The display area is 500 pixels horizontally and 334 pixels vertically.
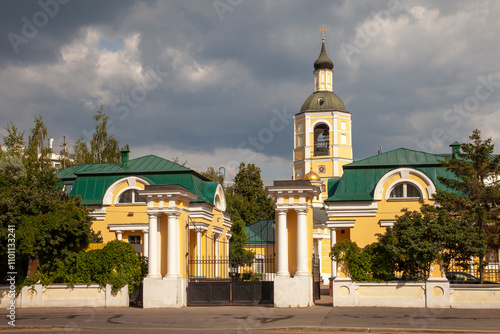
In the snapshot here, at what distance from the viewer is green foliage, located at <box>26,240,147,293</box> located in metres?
23.7

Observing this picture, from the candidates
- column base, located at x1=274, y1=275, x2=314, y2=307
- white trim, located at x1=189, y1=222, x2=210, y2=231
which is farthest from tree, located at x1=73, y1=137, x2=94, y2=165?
column base, located at x1=274, y1=275, x2=314, y2=307

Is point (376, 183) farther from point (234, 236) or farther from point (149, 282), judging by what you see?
point (149, 282)

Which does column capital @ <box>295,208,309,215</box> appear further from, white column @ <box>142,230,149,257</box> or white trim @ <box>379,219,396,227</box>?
white column @ <box>142,230,149,257</box>

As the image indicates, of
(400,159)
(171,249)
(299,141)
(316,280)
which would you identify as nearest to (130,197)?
(171,249)

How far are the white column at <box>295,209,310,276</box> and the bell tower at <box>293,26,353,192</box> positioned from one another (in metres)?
44.1

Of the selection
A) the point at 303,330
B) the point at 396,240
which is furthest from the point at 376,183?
the point at 303,330

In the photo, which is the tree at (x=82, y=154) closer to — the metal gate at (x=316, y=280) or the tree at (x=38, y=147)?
the tree at (x=38, y=147)

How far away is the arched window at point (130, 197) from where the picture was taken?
3750 cm

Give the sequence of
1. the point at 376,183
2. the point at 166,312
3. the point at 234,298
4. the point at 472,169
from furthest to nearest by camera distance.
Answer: the point at 376,183 < the point at 472,169 < the point at 234,298 < the point at 166,312

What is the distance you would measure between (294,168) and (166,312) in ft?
164

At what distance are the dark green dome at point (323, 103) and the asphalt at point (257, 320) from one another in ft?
157

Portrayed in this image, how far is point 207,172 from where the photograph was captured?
238ft

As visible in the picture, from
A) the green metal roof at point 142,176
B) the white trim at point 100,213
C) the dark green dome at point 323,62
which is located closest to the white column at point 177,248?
the green metal roof at point 142,176

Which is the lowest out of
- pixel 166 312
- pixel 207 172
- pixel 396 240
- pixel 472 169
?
pixel 166 312
